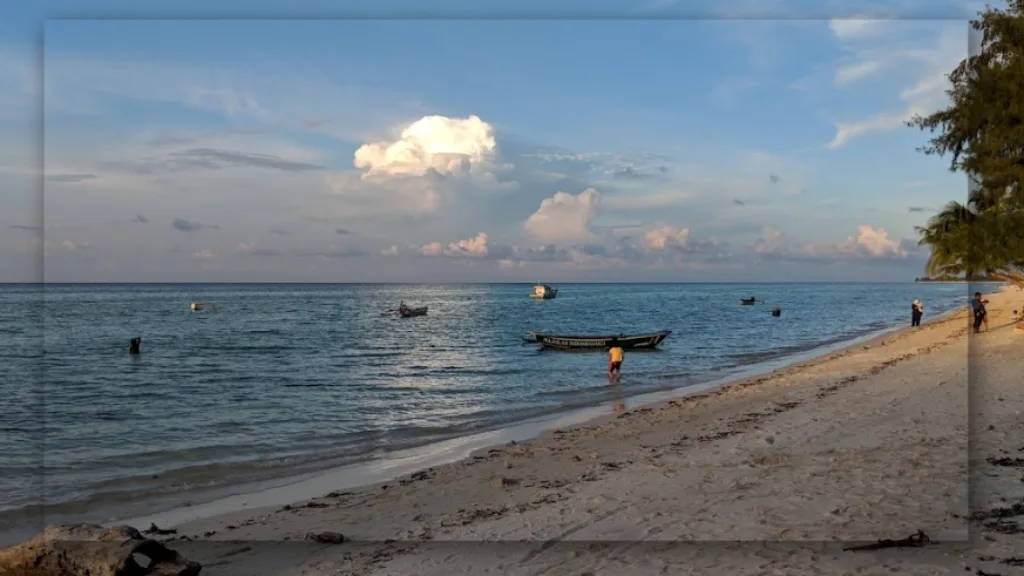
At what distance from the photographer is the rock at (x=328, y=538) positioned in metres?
7.70

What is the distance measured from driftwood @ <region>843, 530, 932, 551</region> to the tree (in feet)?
13.4

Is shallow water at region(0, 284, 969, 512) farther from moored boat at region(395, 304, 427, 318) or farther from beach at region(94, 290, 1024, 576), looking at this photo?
moored boat at region(395, 304, 427, 318)

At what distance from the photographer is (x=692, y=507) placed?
796cm

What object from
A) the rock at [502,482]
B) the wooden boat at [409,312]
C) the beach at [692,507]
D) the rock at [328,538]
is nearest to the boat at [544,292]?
the wooden boat at [409,312]

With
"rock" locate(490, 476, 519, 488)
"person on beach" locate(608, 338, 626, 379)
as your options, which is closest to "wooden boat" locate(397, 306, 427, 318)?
"person on beach" locate(608, 338, 626, 379)

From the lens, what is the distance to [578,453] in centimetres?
1278

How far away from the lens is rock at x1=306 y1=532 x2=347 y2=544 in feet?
25.2

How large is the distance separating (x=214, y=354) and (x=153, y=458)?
25.3m

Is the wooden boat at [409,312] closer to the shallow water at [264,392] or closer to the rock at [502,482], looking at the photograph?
the shallow water at [264,392]

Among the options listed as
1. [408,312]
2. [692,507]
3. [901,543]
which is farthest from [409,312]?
[901,543]

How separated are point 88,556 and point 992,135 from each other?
35.1 feet

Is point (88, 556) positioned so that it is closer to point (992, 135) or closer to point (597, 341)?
point (992, 135)

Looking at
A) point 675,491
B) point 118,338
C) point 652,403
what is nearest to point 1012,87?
point 675,491

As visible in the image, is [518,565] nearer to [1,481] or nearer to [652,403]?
[1,481]
